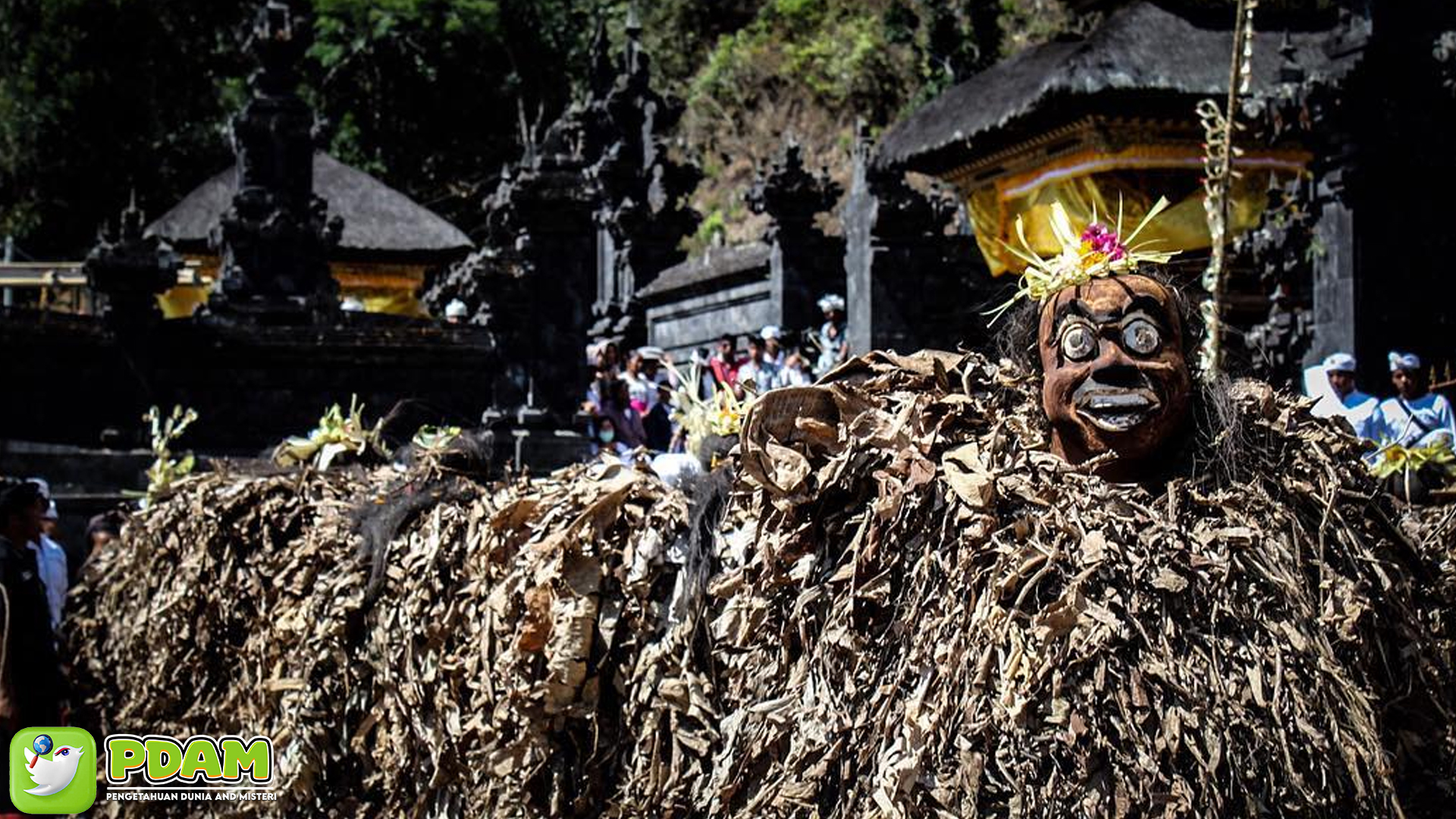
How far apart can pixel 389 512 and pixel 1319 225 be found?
305 inches

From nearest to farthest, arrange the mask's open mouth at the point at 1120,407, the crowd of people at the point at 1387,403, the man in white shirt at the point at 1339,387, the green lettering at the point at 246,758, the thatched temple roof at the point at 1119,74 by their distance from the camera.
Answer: the mask's open mouth at the point at 1120,407 → the green lettering at the point at 246,758 → the crowd of people at the point at 1387,403 → the man in white shirt at the point at 1339,387 → the thatched temple roof at the point at 1119,74

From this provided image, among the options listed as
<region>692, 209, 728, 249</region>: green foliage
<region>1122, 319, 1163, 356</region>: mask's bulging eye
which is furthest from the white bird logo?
<region>692, 209, 728, 249</region>: green foliage

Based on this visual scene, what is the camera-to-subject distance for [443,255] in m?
31.7

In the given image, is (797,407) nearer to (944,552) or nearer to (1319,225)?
(944,552)

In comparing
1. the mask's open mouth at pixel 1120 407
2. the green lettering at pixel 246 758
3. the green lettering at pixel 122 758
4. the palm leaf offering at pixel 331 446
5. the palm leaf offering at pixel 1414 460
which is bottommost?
the green lettering at pixel 122 758

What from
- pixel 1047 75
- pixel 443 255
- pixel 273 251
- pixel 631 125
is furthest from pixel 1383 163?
pixel 443 255

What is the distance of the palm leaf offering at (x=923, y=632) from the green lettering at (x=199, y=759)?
1.15 m

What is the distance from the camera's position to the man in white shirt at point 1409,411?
8.89 metres

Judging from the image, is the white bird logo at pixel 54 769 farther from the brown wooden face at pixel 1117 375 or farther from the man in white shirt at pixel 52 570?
the brown wooden face at pixel 1117 375

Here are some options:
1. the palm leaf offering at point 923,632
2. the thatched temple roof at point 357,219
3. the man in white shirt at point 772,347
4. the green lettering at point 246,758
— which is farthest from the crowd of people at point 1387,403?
Result: the thatched temple roof at point 357,219

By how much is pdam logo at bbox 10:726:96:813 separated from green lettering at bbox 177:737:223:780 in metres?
0.40

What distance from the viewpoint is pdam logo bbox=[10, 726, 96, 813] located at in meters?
6.52

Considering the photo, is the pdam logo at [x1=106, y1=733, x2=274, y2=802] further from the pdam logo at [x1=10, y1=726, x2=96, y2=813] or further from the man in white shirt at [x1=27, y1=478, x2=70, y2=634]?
the man in white shirt at [x1=27, y1=478, x2=70, y2=634]

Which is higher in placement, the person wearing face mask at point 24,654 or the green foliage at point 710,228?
the green foliage at point 710,228
